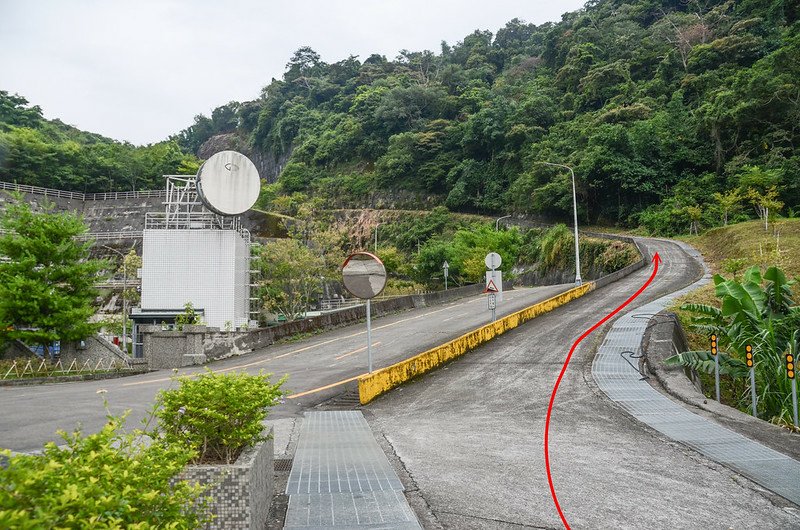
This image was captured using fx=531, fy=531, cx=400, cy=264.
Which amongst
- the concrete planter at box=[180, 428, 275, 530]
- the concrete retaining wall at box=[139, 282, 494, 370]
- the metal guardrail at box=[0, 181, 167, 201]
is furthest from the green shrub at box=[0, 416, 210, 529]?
the metal guardrail at box=[0, 181, 167, 201]

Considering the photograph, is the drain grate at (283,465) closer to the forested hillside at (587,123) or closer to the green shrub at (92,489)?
the green shrub at (92,489)

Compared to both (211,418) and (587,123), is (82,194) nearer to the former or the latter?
(587,123)

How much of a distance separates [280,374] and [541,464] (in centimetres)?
1120

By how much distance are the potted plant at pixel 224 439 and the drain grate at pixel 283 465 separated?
191 cm

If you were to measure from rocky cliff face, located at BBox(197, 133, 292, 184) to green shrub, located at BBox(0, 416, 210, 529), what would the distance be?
10717cm

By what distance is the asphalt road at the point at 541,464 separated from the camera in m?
4.99

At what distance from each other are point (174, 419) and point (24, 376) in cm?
2066

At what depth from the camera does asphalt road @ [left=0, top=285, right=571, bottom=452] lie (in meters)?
10.5

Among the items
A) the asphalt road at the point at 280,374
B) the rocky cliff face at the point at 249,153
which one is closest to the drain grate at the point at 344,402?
the asphalt road at the point at 280,374

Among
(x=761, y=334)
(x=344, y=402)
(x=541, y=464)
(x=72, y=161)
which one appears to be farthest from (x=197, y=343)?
(x=72, y=161)

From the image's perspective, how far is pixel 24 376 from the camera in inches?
800

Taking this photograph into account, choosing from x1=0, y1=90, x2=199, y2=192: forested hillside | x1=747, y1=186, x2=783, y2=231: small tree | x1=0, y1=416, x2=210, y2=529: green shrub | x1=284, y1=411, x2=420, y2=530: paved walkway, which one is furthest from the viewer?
x1=0, y1=90, x2=199, y2=192: forested hillside

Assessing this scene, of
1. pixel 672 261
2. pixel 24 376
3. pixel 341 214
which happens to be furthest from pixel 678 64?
pixel 24 376

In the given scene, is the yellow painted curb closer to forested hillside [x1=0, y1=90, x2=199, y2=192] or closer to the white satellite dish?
the white satellite dish
